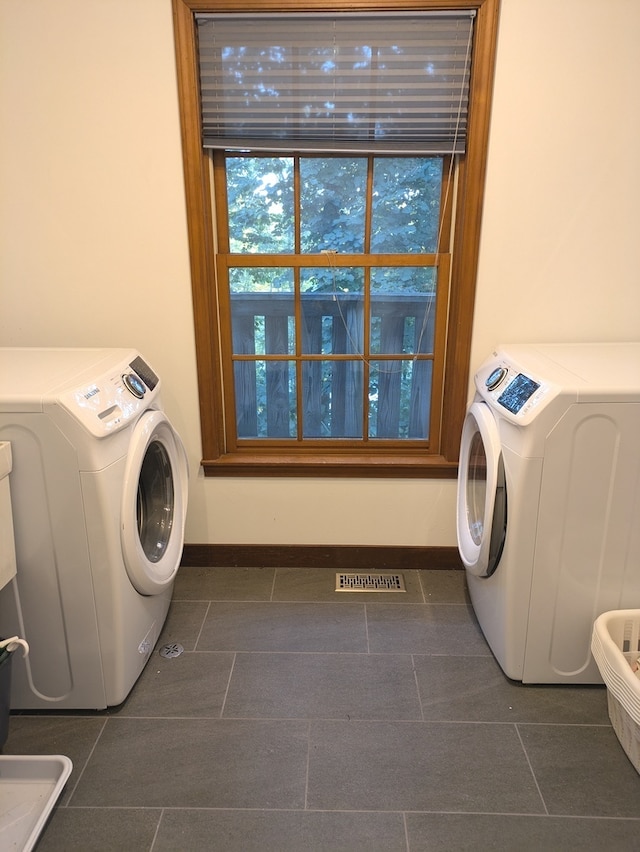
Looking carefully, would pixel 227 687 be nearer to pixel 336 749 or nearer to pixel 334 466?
pixel 336 749

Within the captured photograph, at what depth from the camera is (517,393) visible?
175cm

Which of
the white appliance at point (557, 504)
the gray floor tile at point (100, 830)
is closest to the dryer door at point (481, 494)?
the white appliance at point (557, 504)

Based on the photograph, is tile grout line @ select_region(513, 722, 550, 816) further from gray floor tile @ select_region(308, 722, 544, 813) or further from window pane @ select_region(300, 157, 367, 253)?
window pane @ select_region(300, 157, 367, 253)

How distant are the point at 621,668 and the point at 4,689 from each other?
5.13 feet

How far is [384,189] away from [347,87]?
0.36 m

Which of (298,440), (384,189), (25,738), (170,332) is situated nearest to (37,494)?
(25,738)

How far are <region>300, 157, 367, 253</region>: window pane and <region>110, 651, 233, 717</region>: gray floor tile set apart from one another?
1495 millimetres

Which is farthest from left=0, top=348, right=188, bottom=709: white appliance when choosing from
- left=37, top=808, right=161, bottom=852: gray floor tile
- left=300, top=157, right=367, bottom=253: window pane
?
left=300, top=157, right=367, bottom=253: window pane

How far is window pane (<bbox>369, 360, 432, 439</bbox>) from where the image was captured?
2400 millimetres

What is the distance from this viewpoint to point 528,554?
1771 mm

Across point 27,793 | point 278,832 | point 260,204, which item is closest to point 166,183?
point 260,204

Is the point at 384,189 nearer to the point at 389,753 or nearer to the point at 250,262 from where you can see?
the point at 250,262

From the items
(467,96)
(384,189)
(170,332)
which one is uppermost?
(467,96)

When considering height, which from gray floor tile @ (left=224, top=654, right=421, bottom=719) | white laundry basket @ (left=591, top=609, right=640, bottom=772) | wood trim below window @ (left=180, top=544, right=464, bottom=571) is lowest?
gray floor tile @ (left=224, top=654, right=421, bottom=719)
